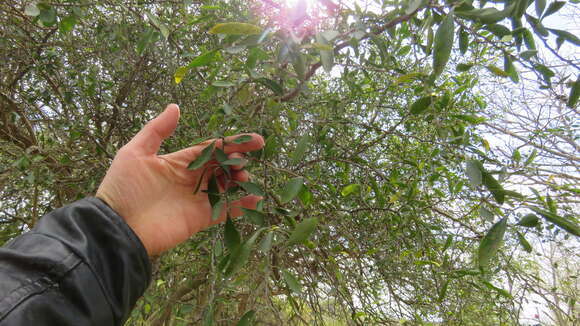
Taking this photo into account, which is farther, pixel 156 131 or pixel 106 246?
pixel 156 131

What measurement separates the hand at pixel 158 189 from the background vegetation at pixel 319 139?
0.43ft

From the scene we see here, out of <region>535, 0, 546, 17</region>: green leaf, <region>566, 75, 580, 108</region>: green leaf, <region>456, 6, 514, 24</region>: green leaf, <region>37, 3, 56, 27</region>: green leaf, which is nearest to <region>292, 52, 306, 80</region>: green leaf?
<region>456, 6, 514, 24</region>: green leaf

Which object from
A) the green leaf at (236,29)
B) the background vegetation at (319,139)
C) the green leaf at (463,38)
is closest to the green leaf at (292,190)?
the background vegetation at (319,139)

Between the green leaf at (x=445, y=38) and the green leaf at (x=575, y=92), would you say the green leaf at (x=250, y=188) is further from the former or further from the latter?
the green leaf at (x=575, y=92)

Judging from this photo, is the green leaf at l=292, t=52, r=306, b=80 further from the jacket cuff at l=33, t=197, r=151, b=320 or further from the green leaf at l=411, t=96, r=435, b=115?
the jacket cuff at l=33, t=197, r=151, b=320

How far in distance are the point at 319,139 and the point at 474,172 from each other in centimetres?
88

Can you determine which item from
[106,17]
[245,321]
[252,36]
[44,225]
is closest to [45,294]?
[44,225]

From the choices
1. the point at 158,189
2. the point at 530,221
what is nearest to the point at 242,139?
the point at 158,189

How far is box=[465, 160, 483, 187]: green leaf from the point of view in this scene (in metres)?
0.70

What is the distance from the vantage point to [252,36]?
71cm

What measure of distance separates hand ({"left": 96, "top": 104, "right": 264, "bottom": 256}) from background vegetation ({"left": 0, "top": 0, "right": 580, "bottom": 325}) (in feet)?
0.43

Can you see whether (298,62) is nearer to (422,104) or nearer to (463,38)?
(422,104)

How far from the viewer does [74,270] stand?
2.58 feet

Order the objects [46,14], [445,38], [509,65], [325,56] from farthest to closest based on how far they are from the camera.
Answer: [46,14] < [509,65] < [325,56] < [445,38]
